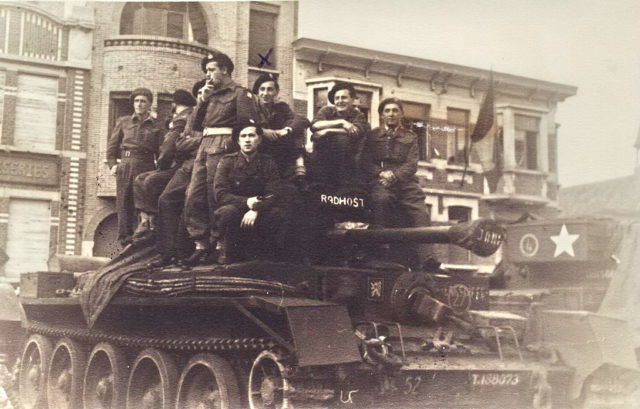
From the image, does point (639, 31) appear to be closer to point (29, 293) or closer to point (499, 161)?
point (499, 161)

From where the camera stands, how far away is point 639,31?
7793mm

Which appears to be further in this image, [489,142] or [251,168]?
[489,142]

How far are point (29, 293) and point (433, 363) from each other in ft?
17.4

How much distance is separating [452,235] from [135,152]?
447 cm

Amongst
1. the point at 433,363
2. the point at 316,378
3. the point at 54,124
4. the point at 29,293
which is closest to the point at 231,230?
the point at 316,378

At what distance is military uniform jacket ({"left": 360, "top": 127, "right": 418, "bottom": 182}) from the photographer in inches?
324

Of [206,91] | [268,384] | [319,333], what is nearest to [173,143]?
[206,91]

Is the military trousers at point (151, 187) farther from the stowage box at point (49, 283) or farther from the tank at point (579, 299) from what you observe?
the tank at point (579, 299)

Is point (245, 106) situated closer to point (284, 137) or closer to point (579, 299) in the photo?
point (284, 137)

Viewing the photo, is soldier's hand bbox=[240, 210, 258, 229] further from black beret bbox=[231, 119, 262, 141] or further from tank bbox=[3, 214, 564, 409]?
black beret bbox=[231, 119, 262, 141]

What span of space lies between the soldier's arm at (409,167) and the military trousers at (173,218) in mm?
2150

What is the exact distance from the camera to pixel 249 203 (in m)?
6.69

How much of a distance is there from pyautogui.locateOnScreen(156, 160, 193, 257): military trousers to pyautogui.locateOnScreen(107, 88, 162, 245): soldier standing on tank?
4.47 feet

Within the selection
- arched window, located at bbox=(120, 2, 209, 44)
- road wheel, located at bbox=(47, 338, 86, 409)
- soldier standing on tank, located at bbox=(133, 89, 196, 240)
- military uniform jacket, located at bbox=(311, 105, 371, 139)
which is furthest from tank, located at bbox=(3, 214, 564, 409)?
arched window, located at bbox=(120, 2, 209, 44)
